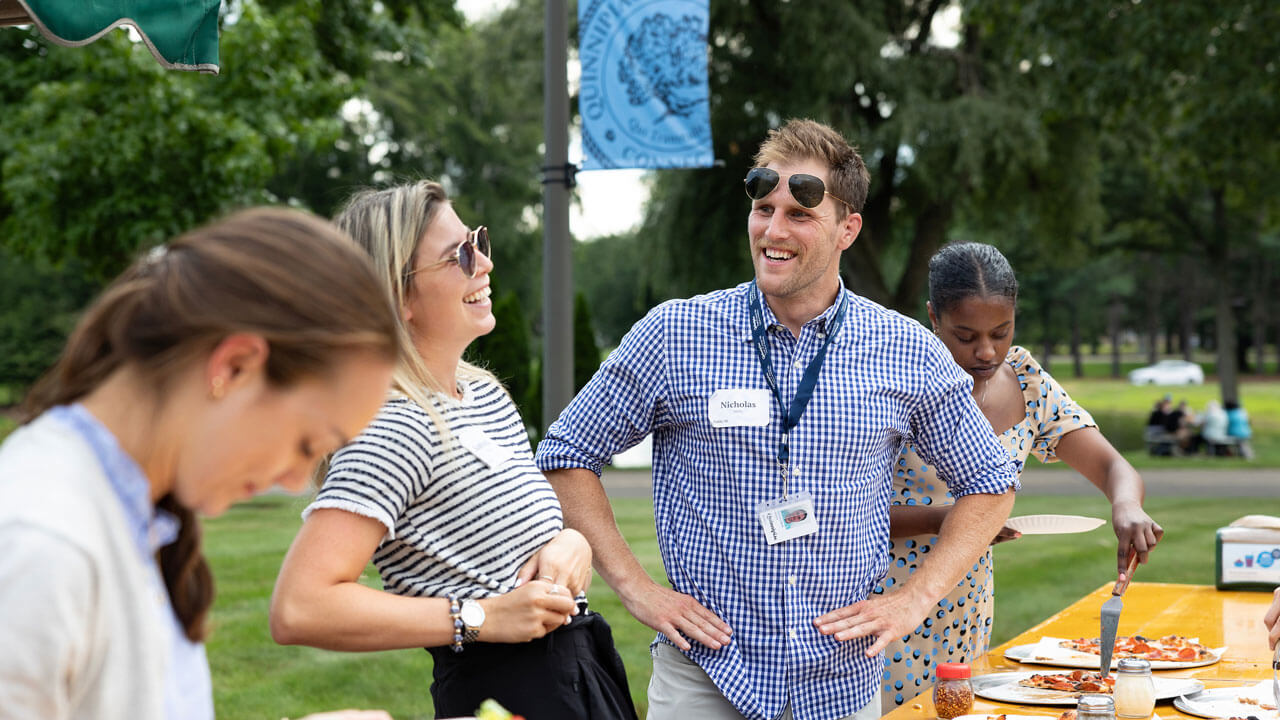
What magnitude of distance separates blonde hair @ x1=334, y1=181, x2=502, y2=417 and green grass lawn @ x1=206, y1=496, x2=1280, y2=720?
0.62 metres

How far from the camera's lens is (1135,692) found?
268 cm

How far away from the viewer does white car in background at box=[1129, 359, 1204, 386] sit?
57.2m

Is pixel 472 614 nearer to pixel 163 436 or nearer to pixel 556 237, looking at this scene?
pixel 163 436

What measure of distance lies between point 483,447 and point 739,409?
2.51 ft

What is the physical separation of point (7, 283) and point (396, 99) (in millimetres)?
19462

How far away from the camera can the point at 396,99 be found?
96.6 feet

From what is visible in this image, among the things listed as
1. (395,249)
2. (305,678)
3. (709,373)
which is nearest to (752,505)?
(709,373)

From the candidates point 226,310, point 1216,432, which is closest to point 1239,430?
point 1216,432

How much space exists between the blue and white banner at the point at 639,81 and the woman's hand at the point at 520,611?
2.92m

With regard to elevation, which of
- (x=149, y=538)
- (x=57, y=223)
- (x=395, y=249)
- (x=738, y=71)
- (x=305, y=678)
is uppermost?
(x=738, y=71)

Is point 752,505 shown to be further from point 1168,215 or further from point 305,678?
point 1168,215

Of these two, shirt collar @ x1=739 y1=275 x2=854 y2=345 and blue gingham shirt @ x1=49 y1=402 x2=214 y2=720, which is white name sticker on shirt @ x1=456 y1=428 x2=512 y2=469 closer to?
shirt collar @ x1=739 y1=275 x2=854 y2=345

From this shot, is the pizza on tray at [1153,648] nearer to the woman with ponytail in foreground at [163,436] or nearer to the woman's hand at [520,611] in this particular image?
the woman's hand at [520,611]

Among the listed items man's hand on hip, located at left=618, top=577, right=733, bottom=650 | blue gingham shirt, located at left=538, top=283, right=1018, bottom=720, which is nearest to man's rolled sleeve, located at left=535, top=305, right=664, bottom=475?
blue gingham shirt, located at left=538, top=283, right=1018, bottom=720
